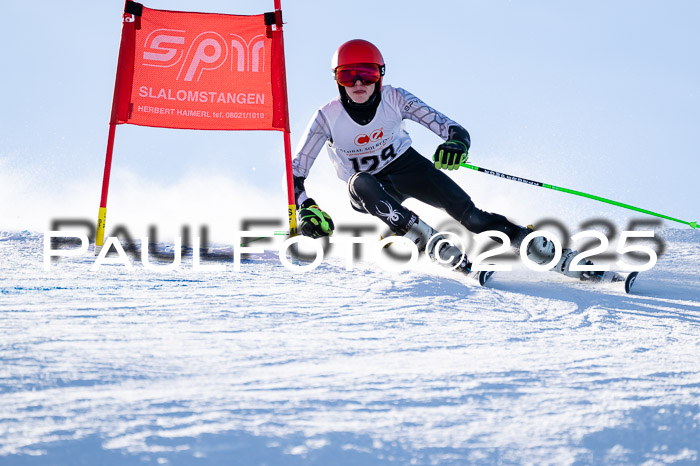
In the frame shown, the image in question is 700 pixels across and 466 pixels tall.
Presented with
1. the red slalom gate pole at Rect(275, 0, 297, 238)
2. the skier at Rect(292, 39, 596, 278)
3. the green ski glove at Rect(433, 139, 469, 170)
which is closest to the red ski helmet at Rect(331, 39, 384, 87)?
the skier at Rect(292, 39, 596, 278)

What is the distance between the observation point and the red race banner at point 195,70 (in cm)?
453

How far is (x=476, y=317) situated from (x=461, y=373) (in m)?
0.86

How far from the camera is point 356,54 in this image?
3748mm

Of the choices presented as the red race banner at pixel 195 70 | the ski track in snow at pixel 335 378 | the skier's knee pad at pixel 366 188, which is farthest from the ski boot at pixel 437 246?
the red race banner at pixel 195 70

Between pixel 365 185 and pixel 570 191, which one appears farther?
pixel 570 191

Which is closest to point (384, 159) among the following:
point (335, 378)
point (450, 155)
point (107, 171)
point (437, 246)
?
point (450, 155)

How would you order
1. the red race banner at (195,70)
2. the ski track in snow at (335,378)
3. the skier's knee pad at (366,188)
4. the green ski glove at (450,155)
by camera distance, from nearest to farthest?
the ski track in snow at (335,378) → the skier's knee pad at (366,188) → the green ski glove at (450,155) → the red race banner at (195,70)

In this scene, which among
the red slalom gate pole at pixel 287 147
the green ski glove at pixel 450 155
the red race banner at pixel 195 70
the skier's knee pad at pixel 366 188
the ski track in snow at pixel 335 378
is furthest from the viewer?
the red race banner at pixel 195 70

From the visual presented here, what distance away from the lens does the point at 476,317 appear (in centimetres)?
243

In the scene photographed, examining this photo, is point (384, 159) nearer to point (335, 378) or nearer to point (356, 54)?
point (356, 54)

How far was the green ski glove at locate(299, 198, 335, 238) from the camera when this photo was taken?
3.80 m

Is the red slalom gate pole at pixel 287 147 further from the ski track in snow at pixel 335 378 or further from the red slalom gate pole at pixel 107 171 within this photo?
the ski track in snow at pixel 335 378

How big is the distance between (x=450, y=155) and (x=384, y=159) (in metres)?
0.49

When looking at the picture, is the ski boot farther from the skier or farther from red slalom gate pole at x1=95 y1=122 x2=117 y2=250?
red slalom gate pole at x1=95 y1=122 x2=117 y2=250
